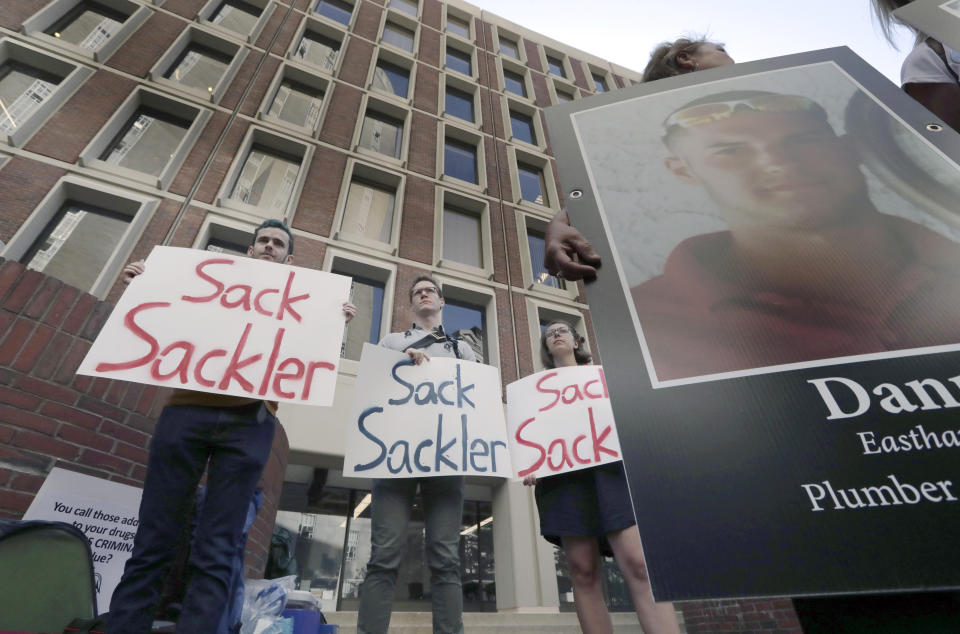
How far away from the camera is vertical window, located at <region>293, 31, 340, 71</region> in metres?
10.7

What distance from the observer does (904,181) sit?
0.76 meters

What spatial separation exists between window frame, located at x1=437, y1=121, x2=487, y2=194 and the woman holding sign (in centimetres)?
865

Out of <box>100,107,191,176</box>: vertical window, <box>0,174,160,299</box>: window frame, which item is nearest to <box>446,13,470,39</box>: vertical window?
<box>100,107,191,176</box>: vertical window

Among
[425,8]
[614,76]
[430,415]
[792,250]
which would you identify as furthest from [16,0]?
[614,76]

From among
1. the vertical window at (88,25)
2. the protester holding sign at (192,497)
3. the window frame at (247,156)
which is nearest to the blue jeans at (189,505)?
the protester holding sign at (192,497)

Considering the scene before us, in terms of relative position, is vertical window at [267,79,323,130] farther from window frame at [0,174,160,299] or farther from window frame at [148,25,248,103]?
window frame at [0,174,160,299]

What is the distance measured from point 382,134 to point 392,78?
2.20 m

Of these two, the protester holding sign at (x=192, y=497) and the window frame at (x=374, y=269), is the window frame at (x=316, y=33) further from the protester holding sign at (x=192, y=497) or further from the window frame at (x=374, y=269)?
the protester holding sign at (x=192, y=497)

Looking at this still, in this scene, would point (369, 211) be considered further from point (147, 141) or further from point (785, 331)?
point (785, 331)

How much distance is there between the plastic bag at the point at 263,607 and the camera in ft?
5.48

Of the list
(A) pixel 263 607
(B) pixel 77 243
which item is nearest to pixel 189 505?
(A) pixel 263 607

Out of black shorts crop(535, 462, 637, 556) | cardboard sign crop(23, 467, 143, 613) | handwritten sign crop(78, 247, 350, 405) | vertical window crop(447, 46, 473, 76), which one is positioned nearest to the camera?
handwritten sign crop(78, 247, 350, 405)

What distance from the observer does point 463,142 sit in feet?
37.5

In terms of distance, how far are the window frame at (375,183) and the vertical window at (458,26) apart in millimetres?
7601
